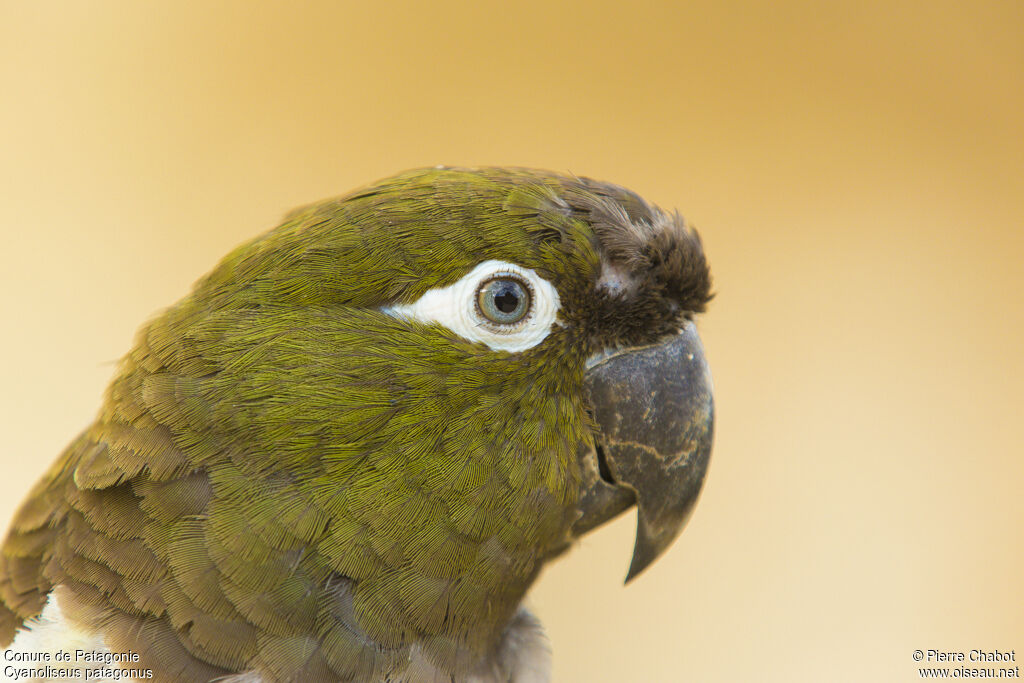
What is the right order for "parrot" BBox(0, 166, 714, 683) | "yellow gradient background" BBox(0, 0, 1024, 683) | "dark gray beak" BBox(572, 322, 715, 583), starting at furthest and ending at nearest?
1. "yellow gradient background" BBox(0, 0, 1024, 683)
2. "dark gray beak" BBox(572, 322, 715, 583)
3. "parrot" BBox(0, 166, 714, 683)

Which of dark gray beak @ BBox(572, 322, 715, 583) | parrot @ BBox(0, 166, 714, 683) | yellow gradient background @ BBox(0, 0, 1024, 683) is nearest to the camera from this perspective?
parrot @ BBox(0, 166, 714, 683)

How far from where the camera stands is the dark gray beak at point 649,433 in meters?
1.17

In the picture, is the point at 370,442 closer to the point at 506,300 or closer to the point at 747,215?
the point at 506,300

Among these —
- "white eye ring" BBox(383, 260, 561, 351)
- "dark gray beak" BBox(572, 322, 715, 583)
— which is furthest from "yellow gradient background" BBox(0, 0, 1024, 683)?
"white eye ring" BBox(383, 260, 561, 351)

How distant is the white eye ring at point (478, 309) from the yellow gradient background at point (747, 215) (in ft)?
6.61

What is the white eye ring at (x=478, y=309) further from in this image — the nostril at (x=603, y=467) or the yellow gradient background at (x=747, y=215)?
the yellow gradient background at (x=747, y=215)

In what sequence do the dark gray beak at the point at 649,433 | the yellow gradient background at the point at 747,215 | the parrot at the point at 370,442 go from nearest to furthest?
the parrot at the point at 370,442 < the dark gray beak at the point at 649,433 < the yellow gradient background at the point at 747,215

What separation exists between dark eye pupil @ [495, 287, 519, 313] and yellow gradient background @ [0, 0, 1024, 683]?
2.02 metres

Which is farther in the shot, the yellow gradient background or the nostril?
the yellow gradient background

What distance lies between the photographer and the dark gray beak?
1167mm

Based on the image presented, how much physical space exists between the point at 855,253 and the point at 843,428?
74cm

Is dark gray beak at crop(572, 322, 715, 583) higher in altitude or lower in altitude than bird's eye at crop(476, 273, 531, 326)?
lower

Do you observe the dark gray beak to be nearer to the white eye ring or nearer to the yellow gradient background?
the white eye ring

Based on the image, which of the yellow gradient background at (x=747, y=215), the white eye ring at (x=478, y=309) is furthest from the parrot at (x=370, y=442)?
the yellow gradient background at (x=747, y=215)
